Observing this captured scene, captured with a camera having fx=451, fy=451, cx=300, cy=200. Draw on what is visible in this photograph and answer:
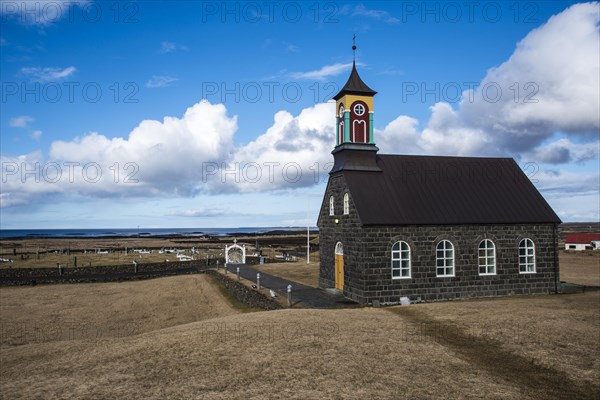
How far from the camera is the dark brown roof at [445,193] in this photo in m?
25.7

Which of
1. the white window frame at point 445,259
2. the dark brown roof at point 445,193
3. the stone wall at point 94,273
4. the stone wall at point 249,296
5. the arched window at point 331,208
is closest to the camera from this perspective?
→ the stone wall at point 249,296

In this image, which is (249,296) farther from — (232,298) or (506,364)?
(506,364)

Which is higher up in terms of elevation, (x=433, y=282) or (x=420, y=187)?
(x=420, y=187)

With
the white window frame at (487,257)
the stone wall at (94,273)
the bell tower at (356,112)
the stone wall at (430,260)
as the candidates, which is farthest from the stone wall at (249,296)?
the stone wall at (94,273)

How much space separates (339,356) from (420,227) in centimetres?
1281

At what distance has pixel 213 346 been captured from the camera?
15.8 meters

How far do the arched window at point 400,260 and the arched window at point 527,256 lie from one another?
7.77 meters

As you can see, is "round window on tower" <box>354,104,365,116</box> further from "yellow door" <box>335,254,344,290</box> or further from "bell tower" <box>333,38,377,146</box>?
"yellow door" <box>335,254,344,290</box>

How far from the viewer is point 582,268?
148ft

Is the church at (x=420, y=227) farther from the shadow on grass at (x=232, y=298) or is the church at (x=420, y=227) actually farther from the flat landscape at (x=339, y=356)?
the shadow on grass at (x=232, y=298)

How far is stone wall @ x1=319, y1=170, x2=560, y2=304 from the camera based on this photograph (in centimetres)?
2444

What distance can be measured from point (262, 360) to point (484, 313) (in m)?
11.9

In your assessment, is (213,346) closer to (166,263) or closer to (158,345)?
(158,345)

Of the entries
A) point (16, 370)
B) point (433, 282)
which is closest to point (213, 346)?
point (16, 370)
